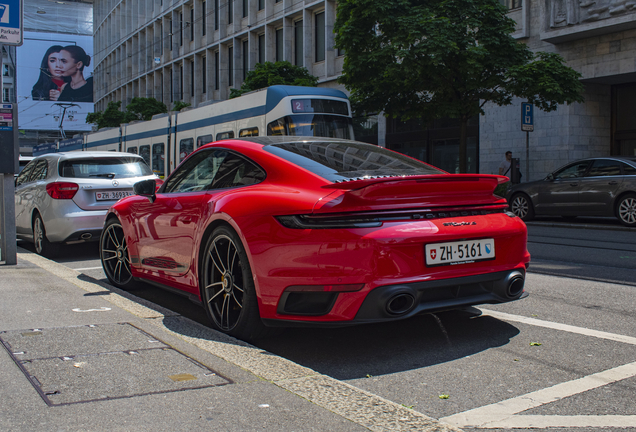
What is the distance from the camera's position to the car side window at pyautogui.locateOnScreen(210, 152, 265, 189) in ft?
14.0

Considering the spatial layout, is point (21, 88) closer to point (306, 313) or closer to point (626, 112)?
point (626, 112)

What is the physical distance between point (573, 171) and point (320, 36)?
18948 millimetres

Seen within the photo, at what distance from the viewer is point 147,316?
4605mm

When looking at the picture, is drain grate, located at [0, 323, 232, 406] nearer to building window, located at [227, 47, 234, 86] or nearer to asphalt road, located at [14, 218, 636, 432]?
asphalt road, located at [14, 218, 636, 432]

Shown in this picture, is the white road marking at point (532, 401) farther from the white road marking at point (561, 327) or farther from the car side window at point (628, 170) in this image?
the car side window at point (628, 170)

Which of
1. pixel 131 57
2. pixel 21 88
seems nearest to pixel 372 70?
pixel 131 57

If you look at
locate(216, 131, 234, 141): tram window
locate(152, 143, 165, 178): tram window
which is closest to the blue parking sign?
locate(216, 131, 234, 141): tram window

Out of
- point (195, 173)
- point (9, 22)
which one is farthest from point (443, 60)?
point (195, 173)

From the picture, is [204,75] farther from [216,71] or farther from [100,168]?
[100,168]

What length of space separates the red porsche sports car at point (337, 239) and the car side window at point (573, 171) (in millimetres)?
10952

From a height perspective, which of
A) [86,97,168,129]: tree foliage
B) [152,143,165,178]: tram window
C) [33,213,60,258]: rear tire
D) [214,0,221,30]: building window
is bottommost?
[33,213,60,258]: rear tire

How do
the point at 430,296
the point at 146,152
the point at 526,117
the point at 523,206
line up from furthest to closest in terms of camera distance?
1. the point at 146,152
2. the point at 526,117
3. the point at 523,206
4. the point at 430,296

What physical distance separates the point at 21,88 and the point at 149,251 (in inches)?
3611

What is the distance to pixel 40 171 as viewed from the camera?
945cm
